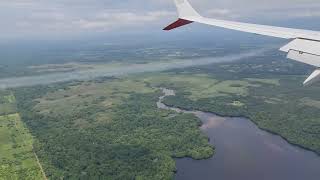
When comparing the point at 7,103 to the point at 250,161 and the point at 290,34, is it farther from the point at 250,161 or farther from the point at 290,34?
the point at 290,34

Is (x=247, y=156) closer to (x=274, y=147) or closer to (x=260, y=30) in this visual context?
(x=274, y=147)

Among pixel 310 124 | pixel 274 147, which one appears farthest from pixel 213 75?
pixel 274 147

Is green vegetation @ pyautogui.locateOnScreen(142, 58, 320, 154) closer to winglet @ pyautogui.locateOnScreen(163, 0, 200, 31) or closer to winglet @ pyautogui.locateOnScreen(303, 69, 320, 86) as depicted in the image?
winglet @ pyautogui.locateOnScreen(163, 0, 200, 31)

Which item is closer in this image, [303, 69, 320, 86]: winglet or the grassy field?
[303, 69, 320, 86]: winglet

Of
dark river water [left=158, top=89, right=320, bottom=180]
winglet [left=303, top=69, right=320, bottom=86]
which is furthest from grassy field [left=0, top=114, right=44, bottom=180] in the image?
winglet [left=303, top=69, right=320, bottom=86]

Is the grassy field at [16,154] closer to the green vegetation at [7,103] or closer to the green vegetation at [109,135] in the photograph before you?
the green vegetation at [109,135]

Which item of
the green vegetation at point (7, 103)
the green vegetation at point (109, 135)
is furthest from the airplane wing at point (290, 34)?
the green vegetation at point (7, 103)

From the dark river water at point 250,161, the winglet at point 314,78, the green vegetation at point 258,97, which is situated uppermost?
the winglet at point 314,78
